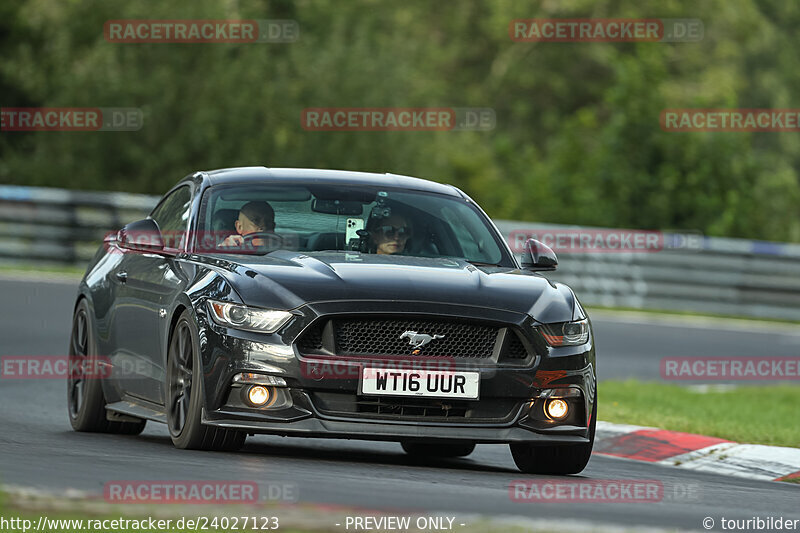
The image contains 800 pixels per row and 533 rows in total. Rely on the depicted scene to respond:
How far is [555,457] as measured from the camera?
965cm

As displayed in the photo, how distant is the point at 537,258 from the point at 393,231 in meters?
0.84

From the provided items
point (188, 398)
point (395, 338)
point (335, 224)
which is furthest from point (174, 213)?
point (395, 338)

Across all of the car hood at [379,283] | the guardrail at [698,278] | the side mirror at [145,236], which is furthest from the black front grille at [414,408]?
the guardrail at [698,278]

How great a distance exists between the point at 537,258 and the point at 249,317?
2.10m

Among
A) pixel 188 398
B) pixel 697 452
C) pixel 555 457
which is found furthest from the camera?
pixel 697 452

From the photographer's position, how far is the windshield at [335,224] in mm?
9898

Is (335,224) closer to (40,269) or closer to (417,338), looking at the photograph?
(417,338)

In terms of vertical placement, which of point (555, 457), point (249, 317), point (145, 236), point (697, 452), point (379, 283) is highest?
point (145, 236)

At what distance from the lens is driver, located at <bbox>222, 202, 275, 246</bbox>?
9883mm

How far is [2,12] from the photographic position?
37469mm

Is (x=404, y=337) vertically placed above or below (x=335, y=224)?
below

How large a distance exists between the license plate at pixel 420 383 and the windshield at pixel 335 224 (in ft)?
3.96

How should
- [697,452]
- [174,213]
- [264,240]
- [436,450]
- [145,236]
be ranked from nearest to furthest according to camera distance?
[264,240], [145,236], [174,213], [436,450], [697,452]

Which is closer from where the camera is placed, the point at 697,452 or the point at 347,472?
the point at 347,472
